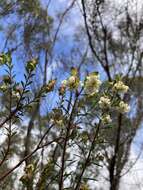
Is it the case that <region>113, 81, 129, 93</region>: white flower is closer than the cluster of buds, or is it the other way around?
the cluster of buds

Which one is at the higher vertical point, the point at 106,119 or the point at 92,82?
the point at 92,82

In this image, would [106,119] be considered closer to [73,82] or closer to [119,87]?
[119,87]

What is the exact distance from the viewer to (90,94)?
340 centimetres

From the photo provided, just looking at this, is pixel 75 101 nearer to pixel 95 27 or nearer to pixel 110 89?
pixel 110 89

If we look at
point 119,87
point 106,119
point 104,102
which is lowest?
point 106,119

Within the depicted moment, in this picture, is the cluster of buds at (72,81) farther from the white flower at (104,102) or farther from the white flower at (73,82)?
the white flower at (104,102)

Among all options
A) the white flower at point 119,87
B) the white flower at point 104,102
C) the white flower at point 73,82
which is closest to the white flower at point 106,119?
the white flower at point 104,102

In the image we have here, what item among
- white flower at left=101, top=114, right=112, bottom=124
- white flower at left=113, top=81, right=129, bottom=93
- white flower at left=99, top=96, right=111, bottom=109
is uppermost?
white flower at left=113, top=81, right=129, bottom=93

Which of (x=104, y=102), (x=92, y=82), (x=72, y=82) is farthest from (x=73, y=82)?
(x=104, y=102)

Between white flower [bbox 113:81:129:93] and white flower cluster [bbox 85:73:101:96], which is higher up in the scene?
white flower [bbox 113:81:129:93]

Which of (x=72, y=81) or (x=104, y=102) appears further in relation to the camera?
(x=104, y=102)

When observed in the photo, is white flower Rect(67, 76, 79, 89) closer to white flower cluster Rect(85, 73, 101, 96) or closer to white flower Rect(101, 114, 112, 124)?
white flower cluster Rect(85, 73, 101, 96)

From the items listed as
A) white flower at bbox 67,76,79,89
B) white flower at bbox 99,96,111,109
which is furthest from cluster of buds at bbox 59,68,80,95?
white flower at bbox 99,96,111,109

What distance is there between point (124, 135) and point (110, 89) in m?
10.8
